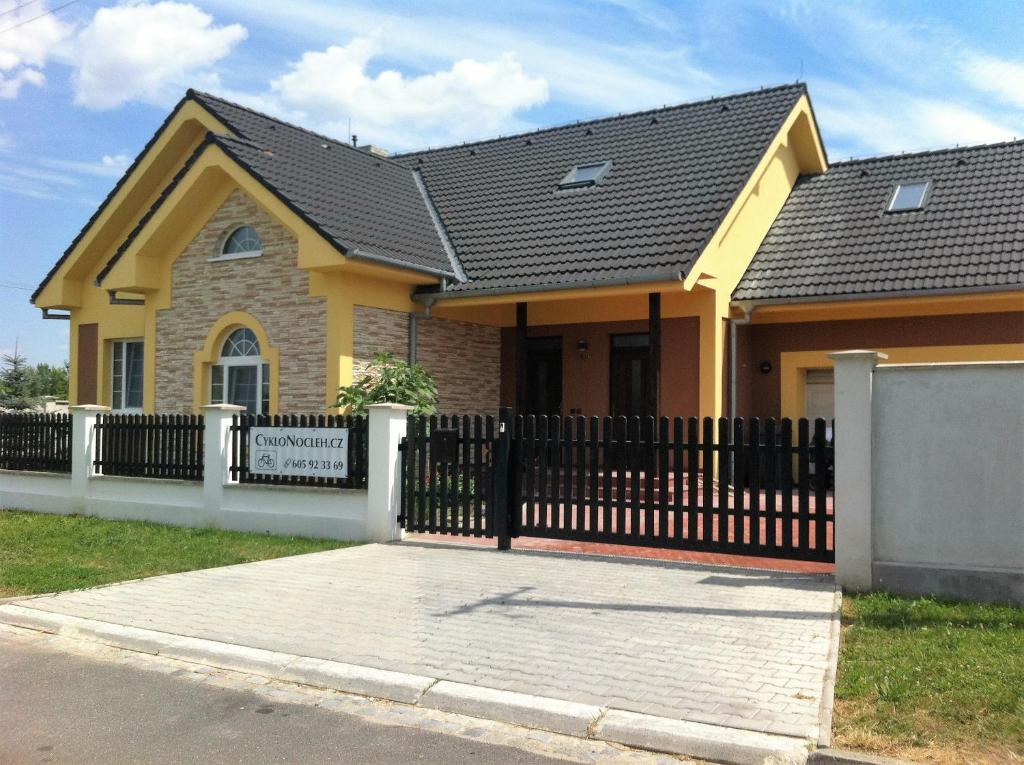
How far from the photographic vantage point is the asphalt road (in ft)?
15.1

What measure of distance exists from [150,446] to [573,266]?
6826mm

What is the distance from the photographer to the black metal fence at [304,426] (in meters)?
10.9

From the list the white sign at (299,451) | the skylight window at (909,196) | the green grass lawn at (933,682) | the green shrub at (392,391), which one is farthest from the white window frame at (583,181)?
the green grass lawn at (933,682)

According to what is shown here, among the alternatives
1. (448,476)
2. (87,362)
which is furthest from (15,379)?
(448,476)

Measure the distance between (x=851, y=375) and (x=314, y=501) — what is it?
6.42 m

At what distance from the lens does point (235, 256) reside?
1580 cm

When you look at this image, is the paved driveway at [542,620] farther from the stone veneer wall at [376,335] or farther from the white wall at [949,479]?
the stone veneer wall at [376,335]

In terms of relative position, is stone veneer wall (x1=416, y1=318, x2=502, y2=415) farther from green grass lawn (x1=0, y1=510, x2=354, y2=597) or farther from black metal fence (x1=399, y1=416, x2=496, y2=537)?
green grass lawn (x1=0, y1=510, x2=354, y2=597)

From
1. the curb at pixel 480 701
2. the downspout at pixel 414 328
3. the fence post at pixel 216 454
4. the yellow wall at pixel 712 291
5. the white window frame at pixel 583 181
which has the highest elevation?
the white window frame at pixel 583 181

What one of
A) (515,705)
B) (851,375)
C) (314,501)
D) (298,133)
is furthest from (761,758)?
(298,133)

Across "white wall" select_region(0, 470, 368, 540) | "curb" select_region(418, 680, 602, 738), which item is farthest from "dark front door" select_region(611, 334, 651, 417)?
"curb" select_region(418, 680, 602, 738)

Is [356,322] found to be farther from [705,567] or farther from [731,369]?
[705,567]

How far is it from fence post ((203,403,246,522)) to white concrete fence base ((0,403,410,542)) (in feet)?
0.04

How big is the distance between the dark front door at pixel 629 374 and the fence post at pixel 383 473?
6.87 meters
